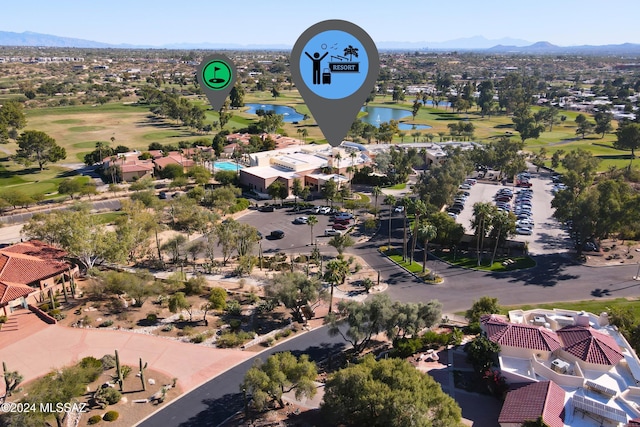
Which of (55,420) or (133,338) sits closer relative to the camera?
(55,420)

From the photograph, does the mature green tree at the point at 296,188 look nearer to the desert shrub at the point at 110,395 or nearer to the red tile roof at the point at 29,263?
the red tile roof at the point at 29,263

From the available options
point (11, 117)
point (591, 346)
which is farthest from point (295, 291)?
point (11, 117)

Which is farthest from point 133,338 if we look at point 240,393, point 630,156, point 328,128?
point 630,156

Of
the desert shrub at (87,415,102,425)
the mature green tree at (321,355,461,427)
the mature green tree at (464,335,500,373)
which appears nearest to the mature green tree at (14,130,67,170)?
the desert shrub at (87,415,102,425)

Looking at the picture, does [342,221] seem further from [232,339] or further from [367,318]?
[232,339]

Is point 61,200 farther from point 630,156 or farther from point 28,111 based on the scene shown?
point 630,156

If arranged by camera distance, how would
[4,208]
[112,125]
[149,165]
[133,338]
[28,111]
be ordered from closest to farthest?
[133,338], [4,208], [149,165], [112,125], [28,111]

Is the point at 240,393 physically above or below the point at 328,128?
below
